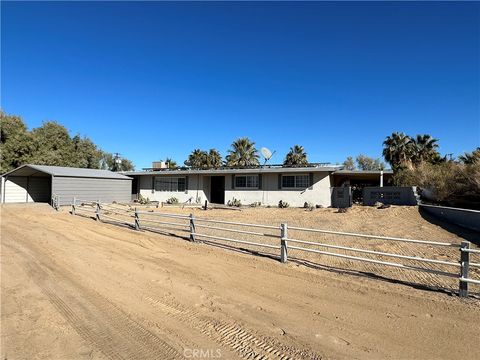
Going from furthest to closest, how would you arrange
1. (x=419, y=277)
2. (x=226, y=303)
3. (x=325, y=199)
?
(x=325, y=199) < (x=419, y=277) < (x=226, y=303)

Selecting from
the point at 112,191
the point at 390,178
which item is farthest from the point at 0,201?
the point at 390,178

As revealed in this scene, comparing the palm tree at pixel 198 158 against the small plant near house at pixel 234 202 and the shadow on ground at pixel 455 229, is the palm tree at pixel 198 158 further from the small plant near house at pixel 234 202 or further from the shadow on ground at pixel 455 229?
the shadow on ground at pixel 455 229

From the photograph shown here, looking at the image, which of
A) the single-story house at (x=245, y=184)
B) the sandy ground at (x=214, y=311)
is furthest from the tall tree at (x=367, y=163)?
the sandy ground at (x=214, y=311)

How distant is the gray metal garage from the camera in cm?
2306

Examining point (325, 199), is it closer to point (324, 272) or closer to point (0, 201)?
point (324, 272)

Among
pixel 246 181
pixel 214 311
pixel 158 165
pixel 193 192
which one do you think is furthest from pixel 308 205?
pixel 214 311

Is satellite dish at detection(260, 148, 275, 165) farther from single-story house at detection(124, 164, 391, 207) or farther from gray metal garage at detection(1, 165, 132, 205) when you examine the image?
gray metal garage at detection(1, 165, 132, 205)

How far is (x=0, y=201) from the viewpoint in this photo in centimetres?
2492

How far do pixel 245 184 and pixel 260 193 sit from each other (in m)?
1.50

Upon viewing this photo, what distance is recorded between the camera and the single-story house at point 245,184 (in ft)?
70.5

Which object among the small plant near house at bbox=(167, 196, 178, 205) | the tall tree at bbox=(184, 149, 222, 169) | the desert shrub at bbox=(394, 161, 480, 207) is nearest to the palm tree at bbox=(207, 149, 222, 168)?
the tall tree at bbox=(184, 149, 222, 169)

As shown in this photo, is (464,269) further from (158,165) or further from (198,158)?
(198,158)

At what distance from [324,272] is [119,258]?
4.67 metres

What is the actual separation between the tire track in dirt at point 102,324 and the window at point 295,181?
1775 cm
